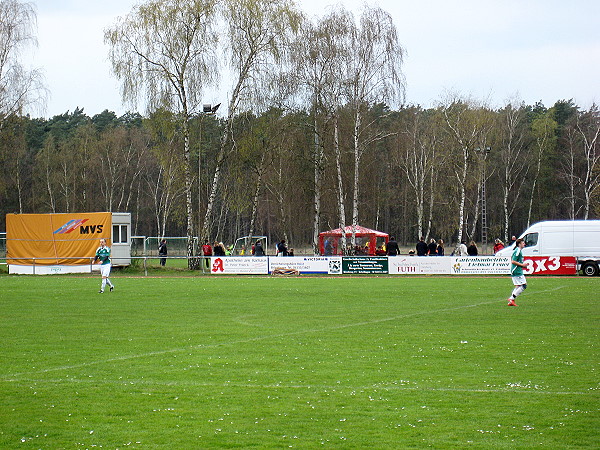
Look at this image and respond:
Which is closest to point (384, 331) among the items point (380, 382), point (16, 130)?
point (380, 382)

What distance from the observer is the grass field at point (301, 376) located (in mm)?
8594

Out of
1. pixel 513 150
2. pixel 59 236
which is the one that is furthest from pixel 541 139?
pixel 59 236

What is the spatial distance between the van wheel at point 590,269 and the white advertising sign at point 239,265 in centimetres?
1657

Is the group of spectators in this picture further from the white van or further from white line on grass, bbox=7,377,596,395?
white line on grass, bbox=7,377,596,395

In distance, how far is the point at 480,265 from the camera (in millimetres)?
41344

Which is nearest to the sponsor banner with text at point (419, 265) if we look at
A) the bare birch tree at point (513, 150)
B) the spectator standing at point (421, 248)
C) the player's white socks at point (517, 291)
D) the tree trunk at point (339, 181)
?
the spectator standing at point (421, 248)

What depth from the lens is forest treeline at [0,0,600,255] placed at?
157 feet

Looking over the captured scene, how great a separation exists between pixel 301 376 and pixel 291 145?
164 feet

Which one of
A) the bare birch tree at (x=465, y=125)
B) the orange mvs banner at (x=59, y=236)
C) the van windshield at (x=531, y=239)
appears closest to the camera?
the van windshield at (x=531, y=239)

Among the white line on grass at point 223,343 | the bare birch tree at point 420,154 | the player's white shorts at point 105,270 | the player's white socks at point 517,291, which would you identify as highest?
the bare birch tree at point 420,154

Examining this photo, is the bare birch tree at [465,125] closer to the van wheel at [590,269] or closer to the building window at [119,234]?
the van wheel at [590,269]

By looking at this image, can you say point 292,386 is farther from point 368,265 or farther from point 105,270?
point 368,265

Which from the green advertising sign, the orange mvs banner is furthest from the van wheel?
the orange mvs banner

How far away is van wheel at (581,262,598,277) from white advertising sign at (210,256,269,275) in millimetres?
16570
